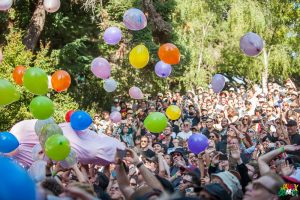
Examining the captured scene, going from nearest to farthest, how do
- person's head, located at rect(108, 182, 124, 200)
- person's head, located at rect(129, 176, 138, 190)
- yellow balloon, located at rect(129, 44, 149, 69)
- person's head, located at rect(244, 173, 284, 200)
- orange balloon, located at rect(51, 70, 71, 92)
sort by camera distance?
person's head, located at rect(244, 173, 284, 200) → person's head, located at rect(108, 182, 124, 200) → person's head, located at rect(129, 176, 138, 190) → orange balloon, located at rect(51, 70, 71, 92) → yellow balloon, located at rect(129, 44, 149, 69)

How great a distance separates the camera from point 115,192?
603 cm

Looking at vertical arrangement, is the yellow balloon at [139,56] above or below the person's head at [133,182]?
above

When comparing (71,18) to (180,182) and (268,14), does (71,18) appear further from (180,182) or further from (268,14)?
(180,182)

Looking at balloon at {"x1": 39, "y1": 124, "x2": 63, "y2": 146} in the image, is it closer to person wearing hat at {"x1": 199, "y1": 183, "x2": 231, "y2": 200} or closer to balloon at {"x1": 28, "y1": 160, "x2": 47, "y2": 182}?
balloon at {"x1": 28, "y1": 160, "x2": 47, "y2": 182}

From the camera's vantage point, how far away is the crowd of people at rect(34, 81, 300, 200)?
156 inches

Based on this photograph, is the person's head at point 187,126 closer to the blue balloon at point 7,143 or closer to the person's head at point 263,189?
the blue balloon at point 7,143

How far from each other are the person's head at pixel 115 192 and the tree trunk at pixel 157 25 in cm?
1130

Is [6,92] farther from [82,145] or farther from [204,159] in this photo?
[204,159]

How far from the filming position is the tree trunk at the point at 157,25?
679 inches

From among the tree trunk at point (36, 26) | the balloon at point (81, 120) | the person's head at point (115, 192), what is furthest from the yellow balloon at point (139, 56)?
the tree trunk at point (36, 26)

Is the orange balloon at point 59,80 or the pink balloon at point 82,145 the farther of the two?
the orange balloon at point 59,80

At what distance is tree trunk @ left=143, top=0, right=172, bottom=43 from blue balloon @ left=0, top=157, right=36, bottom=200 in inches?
589

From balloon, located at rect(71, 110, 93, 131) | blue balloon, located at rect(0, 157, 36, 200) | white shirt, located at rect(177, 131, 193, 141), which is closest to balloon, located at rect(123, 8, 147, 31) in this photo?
balloon, located at rect(71, 110, 93, 131)

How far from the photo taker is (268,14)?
25219 millimetres
